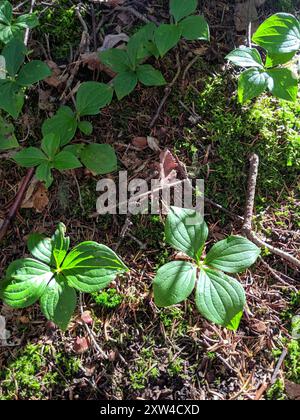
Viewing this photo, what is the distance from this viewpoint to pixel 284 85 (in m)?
2.16

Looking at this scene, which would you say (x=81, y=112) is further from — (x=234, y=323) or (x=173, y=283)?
(x=234, y=323)

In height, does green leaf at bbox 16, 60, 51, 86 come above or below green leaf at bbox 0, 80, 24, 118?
above

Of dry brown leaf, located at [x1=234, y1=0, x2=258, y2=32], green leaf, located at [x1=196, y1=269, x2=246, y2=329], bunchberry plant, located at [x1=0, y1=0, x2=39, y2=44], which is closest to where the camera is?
green leaf, located at [x1=196, y1=269, x2=246, y2=329]

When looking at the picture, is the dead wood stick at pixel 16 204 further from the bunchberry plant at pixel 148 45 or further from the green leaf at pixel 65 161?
the bunchberry plant at pixel 148 45

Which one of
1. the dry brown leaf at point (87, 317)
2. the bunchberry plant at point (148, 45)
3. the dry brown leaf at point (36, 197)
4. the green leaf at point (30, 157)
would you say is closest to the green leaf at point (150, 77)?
the bunchberry plant at point (148, 45)

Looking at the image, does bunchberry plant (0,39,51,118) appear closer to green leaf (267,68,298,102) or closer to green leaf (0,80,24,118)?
green leaf (0,80,24,118)

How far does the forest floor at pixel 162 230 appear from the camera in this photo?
1.80 meters

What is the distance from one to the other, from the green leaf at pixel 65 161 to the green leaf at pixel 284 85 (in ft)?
3.38

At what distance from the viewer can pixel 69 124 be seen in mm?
2164

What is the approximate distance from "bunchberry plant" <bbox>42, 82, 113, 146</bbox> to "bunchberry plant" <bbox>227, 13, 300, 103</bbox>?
0.67m

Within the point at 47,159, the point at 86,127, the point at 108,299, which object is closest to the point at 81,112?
the point at 86,127

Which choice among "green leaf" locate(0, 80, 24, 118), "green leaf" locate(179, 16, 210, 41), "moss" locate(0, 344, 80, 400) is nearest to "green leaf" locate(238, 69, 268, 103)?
"green leaf" locate(179, 16, 210, 41)

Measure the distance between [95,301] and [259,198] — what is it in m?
0.94

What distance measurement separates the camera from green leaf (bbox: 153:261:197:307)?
1.78 m
